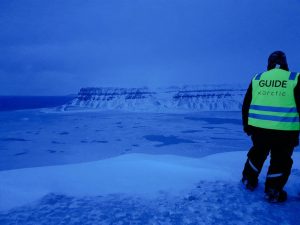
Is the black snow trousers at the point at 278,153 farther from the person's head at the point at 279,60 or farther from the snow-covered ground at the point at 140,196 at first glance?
the person's head at the point at 279,60

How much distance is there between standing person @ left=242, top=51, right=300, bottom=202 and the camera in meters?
2.17

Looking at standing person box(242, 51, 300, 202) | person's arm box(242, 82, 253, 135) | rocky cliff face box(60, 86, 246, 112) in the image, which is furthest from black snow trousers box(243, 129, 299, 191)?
rocky cliff face box(60, 86, 246, 112)

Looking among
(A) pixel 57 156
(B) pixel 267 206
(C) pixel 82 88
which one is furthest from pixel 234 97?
(B) pixel 267 206

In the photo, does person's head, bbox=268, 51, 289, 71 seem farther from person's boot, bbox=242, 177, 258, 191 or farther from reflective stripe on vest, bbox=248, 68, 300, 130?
person's boot, bbox=242, 177, 258, 191

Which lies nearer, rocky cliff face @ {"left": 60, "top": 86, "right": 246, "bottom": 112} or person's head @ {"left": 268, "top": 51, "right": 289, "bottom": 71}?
person's head @ {"left": 268, "top": 51, "right": 289, "bottom": 71}

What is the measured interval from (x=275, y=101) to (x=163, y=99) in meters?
35.5

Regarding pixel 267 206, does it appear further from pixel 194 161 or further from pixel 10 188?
pixel 10 188

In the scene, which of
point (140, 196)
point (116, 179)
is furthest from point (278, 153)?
point (116, 179)

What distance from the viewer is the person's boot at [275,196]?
209 centimetres

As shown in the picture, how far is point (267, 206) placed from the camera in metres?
2.03

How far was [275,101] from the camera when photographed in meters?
2.24

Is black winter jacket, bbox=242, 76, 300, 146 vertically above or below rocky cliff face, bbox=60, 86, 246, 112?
above

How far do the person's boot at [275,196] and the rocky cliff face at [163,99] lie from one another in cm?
2930

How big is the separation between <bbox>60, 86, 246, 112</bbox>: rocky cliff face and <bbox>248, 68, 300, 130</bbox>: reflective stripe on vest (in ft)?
95.3
